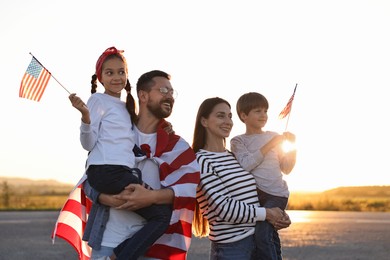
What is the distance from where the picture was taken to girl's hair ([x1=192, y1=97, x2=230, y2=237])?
5.25 meters

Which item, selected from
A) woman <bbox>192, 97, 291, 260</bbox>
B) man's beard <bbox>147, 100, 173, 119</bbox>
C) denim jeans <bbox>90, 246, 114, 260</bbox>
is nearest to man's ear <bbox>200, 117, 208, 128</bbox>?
woman <bbox>192, 97, 291, 260</bbox>

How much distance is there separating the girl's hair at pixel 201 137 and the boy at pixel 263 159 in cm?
23

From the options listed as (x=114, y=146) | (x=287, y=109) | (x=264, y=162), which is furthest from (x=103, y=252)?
(x=287, y=109)

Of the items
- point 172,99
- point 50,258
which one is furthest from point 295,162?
point 50,258

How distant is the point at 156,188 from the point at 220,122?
2.54ft

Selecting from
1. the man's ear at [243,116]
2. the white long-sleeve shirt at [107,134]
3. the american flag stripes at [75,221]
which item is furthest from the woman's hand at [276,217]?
the american flag stripes at [75,221]

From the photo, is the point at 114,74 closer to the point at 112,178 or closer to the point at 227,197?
the point at 112,178

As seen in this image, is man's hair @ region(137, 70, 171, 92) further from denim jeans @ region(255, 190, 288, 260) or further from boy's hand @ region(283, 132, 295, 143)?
denim jeans @ region(255, 190, 288, 260)

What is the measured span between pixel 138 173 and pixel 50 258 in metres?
6.29

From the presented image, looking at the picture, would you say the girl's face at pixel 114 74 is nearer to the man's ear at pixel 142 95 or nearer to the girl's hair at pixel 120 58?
the girl's hair at pixel 120 58

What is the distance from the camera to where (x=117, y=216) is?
4590 mm

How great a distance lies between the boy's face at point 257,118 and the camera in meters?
5.29

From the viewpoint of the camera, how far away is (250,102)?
17.4 feet

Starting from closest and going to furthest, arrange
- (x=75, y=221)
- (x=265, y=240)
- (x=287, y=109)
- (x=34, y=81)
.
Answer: (x=75, y=221) < (x=265, y=240) < (x=34, y=81) < (x=287, y=109)
